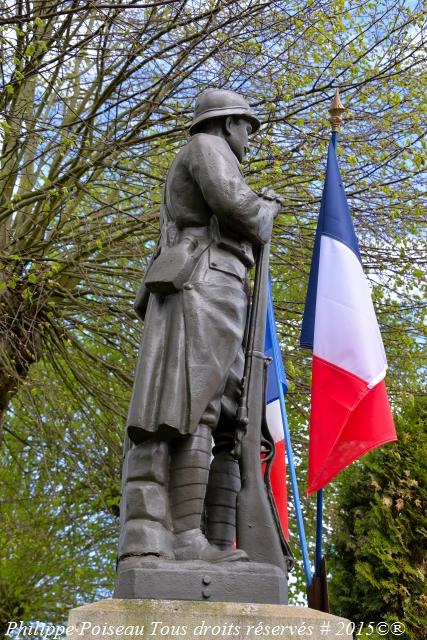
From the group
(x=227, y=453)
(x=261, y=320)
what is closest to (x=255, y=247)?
(x=261, y=320)

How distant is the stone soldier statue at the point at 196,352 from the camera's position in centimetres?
379

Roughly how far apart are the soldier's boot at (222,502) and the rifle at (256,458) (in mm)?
152

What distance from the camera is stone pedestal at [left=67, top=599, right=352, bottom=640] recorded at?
3332 millimetres

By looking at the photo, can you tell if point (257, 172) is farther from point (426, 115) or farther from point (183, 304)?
point (183, 304)

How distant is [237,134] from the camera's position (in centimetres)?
460

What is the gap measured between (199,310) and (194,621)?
1.33 m

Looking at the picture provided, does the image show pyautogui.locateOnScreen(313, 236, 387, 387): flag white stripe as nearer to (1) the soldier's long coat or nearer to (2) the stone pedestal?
(1) the soldier's long coat

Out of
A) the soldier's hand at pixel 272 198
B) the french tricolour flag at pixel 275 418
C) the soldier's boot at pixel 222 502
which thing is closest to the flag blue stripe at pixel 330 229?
the french tricolour flag at pixel 275 418

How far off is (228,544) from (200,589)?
0.58 m

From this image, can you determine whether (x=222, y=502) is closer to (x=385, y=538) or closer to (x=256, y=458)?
(x=256, y=458)

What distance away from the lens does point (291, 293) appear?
475 inches

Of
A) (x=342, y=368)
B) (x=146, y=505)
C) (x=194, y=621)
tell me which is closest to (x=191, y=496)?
(x=146, y=505)

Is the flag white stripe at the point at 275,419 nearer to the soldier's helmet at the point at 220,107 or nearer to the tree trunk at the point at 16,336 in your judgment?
the soldier's helmet at the point at 220,107

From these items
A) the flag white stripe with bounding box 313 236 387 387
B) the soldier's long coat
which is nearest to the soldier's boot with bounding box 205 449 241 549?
the soldier's long coat
